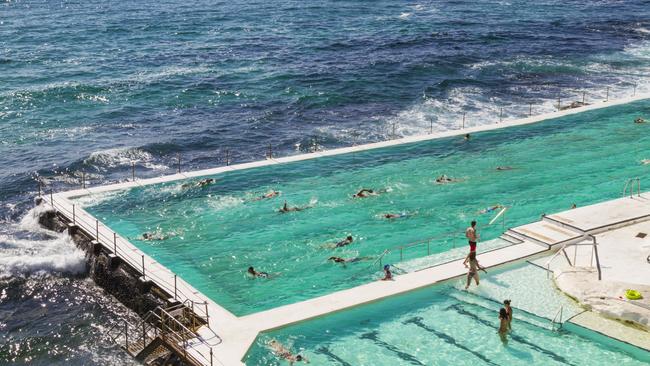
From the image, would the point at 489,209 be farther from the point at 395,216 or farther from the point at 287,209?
the point at 287,209

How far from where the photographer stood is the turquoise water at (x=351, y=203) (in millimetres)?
25750

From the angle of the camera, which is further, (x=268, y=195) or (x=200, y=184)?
(x=200, y=184)

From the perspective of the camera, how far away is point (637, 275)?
75.7ft

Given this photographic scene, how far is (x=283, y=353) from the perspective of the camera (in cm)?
2006

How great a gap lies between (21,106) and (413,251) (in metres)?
34.5

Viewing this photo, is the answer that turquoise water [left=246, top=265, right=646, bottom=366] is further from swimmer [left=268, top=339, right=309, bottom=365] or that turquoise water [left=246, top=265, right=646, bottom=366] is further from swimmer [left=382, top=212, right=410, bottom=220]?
swimmer [left=382, top=212, right=410, bottom=220]

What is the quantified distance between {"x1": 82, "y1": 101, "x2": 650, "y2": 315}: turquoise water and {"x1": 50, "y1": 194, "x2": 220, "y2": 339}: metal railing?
2.21 feet

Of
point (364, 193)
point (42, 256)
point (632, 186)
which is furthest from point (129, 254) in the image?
point (632, 186)

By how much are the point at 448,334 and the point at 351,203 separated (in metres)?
11.0

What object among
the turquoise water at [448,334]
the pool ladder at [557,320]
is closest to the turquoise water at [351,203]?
the turquoise water at [448,334]

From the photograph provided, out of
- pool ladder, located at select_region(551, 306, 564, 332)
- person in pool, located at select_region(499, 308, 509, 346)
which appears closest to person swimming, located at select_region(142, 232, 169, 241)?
person in pool, located at select_region(499, 308, 509, 346)

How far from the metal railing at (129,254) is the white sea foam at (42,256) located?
82cm

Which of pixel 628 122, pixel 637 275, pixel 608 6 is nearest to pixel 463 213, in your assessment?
pixel 637 275

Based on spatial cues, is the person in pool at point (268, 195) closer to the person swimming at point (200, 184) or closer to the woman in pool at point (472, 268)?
the person swimming at point (200, 184)
